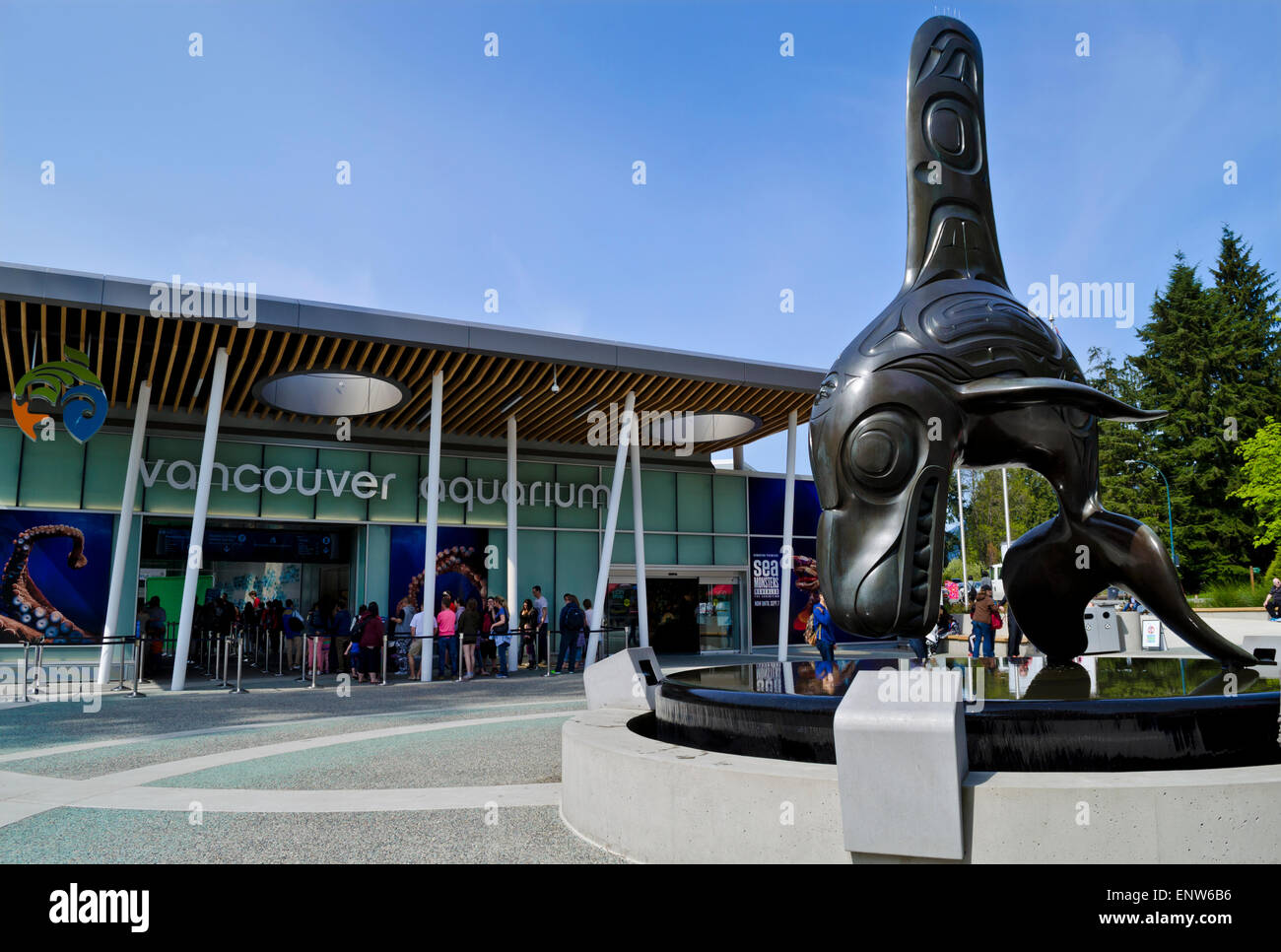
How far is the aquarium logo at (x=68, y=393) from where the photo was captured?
1708cm

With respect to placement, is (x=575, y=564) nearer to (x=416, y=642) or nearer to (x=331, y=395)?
(x=416, y=642)

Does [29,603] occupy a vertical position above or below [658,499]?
below

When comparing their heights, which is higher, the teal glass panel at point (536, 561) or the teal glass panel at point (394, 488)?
the teal glass panel at point (394, 488)

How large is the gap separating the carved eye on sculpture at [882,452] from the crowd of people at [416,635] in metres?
13.4

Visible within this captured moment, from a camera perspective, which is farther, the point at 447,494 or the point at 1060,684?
the point at 447,494

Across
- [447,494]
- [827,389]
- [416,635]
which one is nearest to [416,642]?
[416,635]

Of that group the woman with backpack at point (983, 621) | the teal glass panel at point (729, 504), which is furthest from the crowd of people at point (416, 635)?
the woman with backpack at point (983, 621)

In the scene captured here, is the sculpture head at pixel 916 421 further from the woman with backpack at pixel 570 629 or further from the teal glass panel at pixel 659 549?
the teal glass panel at pixel 659 549

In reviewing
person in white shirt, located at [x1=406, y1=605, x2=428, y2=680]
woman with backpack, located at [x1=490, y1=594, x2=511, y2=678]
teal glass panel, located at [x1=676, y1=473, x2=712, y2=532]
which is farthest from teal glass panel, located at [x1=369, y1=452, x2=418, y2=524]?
teal glass panel, located at [x1=676, y1=473, x2=712, y2=532]

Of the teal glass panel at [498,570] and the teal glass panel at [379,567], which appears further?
the teal glass panel at [498,570]

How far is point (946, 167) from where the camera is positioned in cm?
742

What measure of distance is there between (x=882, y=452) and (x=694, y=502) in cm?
2133

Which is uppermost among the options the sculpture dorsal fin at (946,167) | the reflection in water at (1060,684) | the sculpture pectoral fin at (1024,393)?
the sculpture dorsal fin at (946,167)

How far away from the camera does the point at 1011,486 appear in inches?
2355
